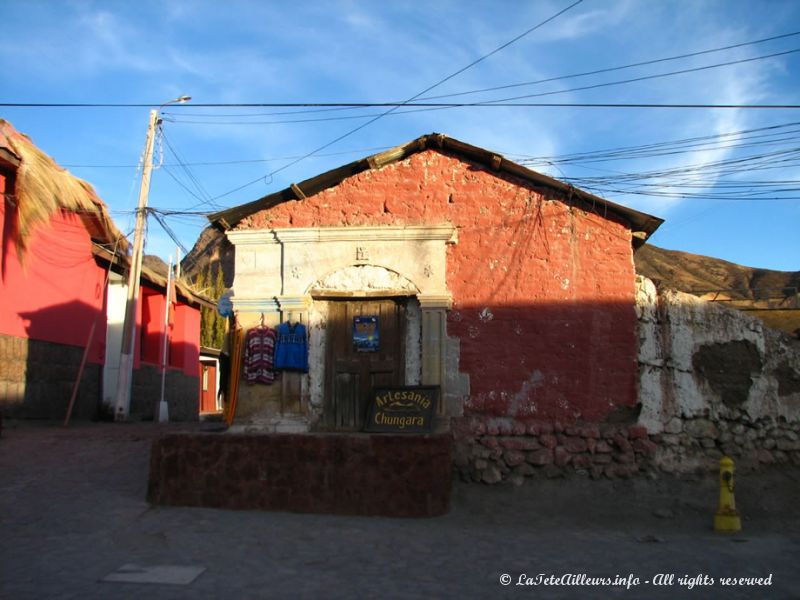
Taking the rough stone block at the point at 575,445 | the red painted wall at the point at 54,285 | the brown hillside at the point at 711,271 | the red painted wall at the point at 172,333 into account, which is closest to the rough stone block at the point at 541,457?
the rough stone block at the point at 575,445

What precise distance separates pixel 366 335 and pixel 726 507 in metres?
4.54

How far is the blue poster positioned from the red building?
6.52 m

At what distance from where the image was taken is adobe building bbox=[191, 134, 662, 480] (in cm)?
894

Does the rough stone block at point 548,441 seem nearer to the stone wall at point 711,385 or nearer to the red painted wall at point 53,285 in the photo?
the stone wall at point 711,385

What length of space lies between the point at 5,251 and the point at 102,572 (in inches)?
344

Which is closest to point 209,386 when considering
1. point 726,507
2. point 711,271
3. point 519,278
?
point 519,278

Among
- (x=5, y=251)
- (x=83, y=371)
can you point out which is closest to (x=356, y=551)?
(x=5, y=251)

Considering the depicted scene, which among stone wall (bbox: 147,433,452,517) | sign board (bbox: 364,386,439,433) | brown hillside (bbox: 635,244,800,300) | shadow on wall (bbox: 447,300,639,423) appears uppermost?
brown hillside (bbox: 635,244,800,300)

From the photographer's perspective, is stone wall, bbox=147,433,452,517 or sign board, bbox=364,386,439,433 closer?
stone wall, bbox=147,433,452,517

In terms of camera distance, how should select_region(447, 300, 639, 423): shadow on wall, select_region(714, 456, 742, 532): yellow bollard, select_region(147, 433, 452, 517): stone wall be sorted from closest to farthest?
select_region(714, 456, 742, 532): yellow bollard, select_region(147, 433, 452, 517): stone wall, select_region(447, 300, 639, 423): shadow on wall

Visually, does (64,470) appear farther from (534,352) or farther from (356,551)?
(534,352)

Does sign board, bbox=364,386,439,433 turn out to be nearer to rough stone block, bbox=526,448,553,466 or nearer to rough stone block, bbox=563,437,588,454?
rough stone block, bbox=526,448,553,466

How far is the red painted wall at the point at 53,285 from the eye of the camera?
41.0 ft

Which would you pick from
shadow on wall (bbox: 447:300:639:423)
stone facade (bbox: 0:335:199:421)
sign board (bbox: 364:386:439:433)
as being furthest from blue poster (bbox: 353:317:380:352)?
stone facade (bbox: 0:335:199:421)
